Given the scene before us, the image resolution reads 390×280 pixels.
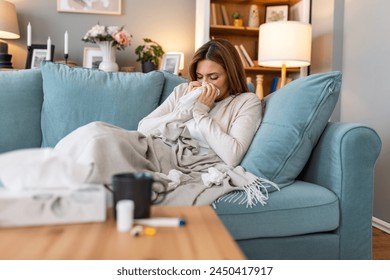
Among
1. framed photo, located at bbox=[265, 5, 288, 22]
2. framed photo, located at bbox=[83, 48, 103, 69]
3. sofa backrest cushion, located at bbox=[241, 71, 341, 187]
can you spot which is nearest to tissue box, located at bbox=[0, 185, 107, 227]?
sofa backrest cushion, located at bbox=[241, 71, 341, 187]

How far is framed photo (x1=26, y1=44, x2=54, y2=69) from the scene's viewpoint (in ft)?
9.77

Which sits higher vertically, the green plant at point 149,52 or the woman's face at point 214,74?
the green plant at point 149,52

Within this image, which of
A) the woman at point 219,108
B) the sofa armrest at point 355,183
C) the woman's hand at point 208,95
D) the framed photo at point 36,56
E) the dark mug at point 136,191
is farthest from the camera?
the framed photo at point 36,56

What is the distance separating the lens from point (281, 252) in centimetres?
123

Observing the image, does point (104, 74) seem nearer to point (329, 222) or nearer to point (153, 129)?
point (153, 129)

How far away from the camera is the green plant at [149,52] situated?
3.06m

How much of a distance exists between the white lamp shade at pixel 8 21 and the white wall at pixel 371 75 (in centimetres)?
241

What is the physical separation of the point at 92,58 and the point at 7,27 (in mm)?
637

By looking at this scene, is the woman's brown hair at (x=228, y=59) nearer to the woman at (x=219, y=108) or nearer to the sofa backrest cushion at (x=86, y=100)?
the woman at (x=219, y=108)

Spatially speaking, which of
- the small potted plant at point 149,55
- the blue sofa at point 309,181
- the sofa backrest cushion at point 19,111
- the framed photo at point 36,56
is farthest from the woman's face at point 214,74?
the framed photo at point 36,56

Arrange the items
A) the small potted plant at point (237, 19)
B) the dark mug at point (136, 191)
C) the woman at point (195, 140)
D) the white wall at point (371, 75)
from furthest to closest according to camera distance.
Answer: the small potted plant at point (237, 19) < the white wall at point (371, 75) < the woman at point (195, 140) < the dark mug at point (136, 191)

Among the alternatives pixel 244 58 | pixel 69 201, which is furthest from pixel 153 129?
pixel 244 58

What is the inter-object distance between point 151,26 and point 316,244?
2.51m
